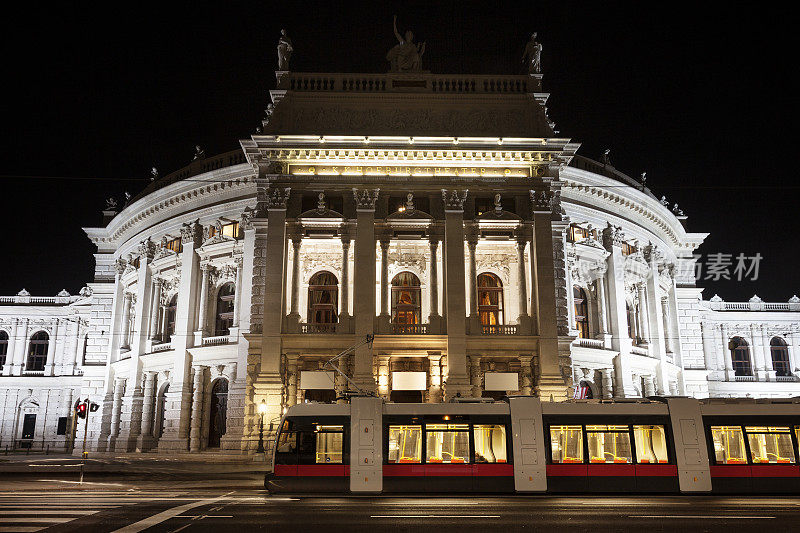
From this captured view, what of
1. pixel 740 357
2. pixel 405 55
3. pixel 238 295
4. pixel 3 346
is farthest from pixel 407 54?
pixel 3 346

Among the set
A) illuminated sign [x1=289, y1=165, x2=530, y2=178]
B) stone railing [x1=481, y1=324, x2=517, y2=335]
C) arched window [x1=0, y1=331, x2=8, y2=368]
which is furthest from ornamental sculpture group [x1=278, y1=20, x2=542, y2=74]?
arched window [x1=0, y1=331, x2=8, y2=368]

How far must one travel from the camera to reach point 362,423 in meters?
21.0

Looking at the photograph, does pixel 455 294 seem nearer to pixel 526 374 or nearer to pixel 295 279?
pixel 526 374

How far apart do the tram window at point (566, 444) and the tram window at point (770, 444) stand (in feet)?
17.8

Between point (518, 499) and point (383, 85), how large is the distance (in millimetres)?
27035

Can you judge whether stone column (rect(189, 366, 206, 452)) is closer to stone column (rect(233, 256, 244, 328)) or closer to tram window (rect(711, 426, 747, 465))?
stone column (rect(233, 256, 244, 328))

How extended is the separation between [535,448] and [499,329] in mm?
15903

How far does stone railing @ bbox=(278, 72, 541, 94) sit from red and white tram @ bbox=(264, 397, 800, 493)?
75.9ft

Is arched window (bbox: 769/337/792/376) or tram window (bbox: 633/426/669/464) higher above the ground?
arched window (bbox: 769/337/792/376)

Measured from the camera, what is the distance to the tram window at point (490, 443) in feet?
68.4

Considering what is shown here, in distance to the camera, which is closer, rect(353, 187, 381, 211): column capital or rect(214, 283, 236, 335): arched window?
rect(353, 187, 381, 211): column capital

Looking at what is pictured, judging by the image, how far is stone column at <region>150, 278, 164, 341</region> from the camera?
45344 millimetres

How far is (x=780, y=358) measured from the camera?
199ft

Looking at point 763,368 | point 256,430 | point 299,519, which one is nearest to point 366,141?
point 256,430
